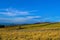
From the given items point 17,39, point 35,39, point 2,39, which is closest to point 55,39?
point 35,39

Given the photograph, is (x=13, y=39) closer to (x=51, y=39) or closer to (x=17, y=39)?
(x=17, y=39)

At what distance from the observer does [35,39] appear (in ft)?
58.7

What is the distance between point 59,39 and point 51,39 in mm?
692

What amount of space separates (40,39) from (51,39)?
1.01 metres

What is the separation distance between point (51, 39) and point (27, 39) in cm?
206

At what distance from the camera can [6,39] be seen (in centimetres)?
1822

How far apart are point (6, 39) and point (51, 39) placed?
12.6ft

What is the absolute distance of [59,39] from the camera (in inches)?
712

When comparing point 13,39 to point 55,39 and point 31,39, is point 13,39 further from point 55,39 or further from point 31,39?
point 55,39

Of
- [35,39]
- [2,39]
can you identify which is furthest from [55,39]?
[2,39]

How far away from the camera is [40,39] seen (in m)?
18.0

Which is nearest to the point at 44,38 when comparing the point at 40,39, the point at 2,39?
the point at 40,39

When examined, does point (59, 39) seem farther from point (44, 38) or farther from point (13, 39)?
point (13, 39)

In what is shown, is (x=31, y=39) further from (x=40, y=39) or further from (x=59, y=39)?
(x=59, y=39)
